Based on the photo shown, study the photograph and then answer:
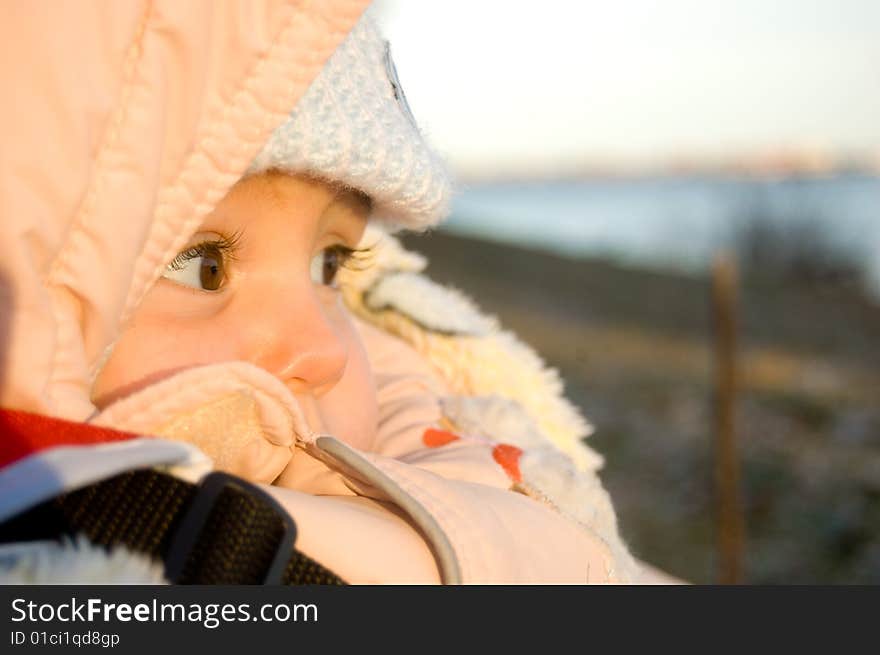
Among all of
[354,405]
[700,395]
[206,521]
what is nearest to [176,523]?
[206,521]

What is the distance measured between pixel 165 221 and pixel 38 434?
243 millimetres

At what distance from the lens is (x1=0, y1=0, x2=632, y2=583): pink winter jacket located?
0.82 meters

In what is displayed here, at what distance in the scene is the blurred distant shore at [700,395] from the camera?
16.8ft

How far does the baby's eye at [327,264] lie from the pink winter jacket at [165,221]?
282 mm

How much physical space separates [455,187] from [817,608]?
69cm

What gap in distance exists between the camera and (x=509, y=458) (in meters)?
1.29

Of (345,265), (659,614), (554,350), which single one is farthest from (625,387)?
(659,614)

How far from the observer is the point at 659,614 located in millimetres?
875

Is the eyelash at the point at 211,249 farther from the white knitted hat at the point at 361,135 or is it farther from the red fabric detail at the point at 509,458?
the red fabric detail at the point at 509,458

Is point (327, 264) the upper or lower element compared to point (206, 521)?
upper

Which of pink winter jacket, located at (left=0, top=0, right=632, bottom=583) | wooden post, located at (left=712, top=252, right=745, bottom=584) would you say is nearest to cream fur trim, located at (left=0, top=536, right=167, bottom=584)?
pink winter jacket, located at (left=0, top=0, right=632, bottom=583)

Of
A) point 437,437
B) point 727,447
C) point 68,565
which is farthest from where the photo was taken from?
point 727,447

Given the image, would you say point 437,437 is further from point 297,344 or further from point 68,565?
point 68,565

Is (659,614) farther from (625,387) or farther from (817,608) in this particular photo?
(625,387)
